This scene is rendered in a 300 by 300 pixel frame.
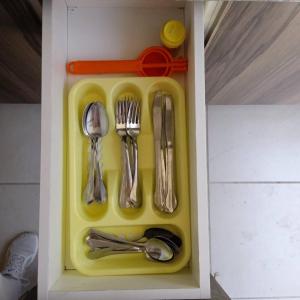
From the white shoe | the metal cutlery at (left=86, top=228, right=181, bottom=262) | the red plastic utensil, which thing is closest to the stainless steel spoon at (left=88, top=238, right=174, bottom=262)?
the metal cutlery at (left=86, top=228, right=181, bottom=262)

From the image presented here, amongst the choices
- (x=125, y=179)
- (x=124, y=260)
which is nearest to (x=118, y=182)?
(x=125, y=179)

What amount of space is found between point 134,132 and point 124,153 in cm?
4

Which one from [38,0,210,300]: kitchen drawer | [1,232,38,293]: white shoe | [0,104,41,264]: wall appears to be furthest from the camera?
[0,104,41,264]: wall

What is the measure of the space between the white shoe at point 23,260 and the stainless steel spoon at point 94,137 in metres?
0.50

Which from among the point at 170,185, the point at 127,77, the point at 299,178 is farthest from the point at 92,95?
the point at 299,178

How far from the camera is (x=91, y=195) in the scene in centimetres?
45

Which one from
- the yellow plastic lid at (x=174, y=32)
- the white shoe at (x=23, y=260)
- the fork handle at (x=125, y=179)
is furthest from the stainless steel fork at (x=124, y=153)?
the white shoe at (x=23, y=260)

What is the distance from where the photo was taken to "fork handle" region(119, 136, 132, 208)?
46cm

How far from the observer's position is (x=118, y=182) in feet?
1.55

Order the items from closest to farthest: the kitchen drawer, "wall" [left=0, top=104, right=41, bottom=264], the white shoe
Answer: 1. the kitchen drawer
2. the white shoe
3. "wall" [left=0, top=104, right=41, bottom=264]

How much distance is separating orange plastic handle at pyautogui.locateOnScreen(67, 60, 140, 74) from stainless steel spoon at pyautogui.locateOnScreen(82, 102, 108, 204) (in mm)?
54

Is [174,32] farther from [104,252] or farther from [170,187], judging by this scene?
[104,252]

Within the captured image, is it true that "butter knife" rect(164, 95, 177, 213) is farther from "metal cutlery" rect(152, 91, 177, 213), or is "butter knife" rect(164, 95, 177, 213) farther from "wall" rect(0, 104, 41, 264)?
"wall" rect(0, 104, 41, 264)

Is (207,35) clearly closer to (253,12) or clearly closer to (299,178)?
(253,12)
